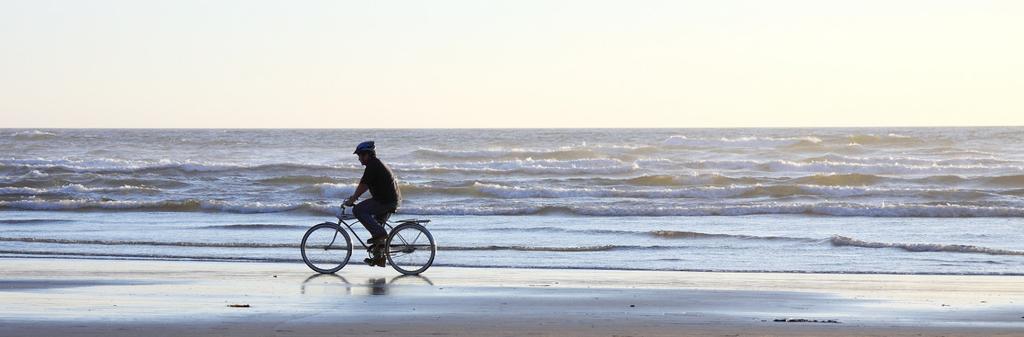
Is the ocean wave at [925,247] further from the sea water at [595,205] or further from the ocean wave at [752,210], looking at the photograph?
the ocean wave at [752,210]

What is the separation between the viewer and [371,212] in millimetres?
12594

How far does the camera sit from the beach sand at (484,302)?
8289 mm

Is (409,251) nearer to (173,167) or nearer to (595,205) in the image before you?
(595,205)

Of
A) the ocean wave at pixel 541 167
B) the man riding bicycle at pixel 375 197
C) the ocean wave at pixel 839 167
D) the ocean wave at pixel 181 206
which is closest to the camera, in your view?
the man riding bicycle at pixel 375 197

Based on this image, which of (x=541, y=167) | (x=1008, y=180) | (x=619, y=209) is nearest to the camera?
(x=619, y=209)

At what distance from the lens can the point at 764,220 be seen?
69.7ft

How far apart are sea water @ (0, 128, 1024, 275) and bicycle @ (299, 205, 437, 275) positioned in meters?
1.04

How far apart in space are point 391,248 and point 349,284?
1196 mm

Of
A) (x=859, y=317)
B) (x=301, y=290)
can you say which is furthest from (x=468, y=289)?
(x=859, y=317)

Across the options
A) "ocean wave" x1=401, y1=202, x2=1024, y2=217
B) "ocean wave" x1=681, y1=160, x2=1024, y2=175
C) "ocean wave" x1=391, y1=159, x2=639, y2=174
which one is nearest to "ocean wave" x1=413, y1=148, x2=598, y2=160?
"ocean wave" x1=391, y1=159, x2=639, y2=174

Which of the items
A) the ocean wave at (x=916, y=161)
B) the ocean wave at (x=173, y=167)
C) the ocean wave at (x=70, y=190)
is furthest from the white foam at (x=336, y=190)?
the ocean wave at (x=916, y=161)

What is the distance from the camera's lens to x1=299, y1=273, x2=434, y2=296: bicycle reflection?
1088 centimetres

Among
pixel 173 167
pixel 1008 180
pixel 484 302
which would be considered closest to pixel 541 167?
pixel 173 167

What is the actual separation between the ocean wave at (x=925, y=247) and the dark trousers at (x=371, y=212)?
6.35 metres
